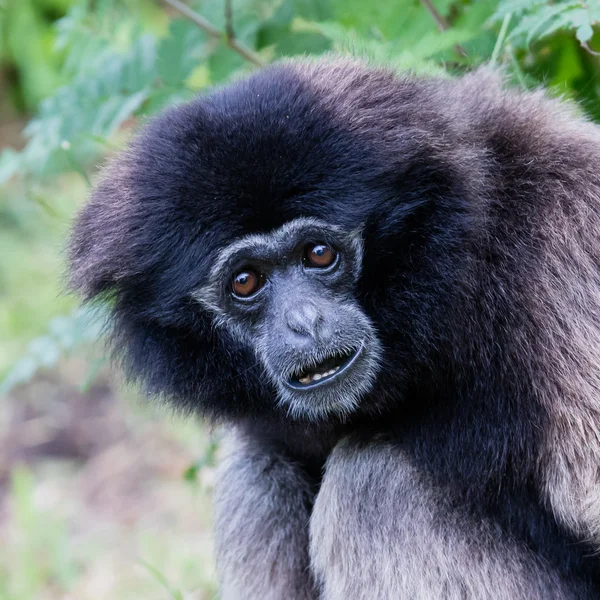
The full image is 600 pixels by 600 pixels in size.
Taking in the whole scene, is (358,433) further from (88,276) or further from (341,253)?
(88,276)

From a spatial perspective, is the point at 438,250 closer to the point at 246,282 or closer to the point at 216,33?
the point at 246,282

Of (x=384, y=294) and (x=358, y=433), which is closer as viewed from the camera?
(x=384, y=294)

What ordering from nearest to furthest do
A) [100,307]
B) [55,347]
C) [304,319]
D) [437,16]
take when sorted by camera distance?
[304,319] → [100,307] → [437,16] → [55,347]

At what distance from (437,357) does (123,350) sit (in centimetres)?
150

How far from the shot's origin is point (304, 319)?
11.6 ft

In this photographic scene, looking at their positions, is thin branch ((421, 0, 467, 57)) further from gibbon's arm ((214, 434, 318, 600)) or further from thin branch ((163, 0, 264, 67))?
gibbon's arm ((214, 434, 318, 600))

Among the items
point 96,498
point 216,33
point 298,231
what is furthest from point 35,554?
point 298,231

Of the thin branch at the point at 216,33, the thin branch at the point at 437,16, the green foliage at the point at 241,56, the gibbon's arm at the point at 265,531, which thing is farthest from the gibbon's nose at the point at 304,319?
the thin branch at the point at 216,33

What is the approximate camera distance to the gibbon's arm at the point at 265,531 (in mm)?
4281

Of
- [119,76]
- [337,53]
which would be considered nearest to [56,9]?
[119,76]

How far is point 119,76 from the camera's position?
499cm

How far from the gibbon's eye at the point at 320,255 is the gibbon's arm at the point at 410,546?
86 cm

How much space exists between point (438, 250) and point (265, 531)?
1.73 m

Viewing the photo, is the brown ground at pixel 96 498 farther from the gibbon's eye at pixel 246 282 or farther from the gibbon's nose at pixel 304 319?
the gibbon's nose at pixel 304 319
